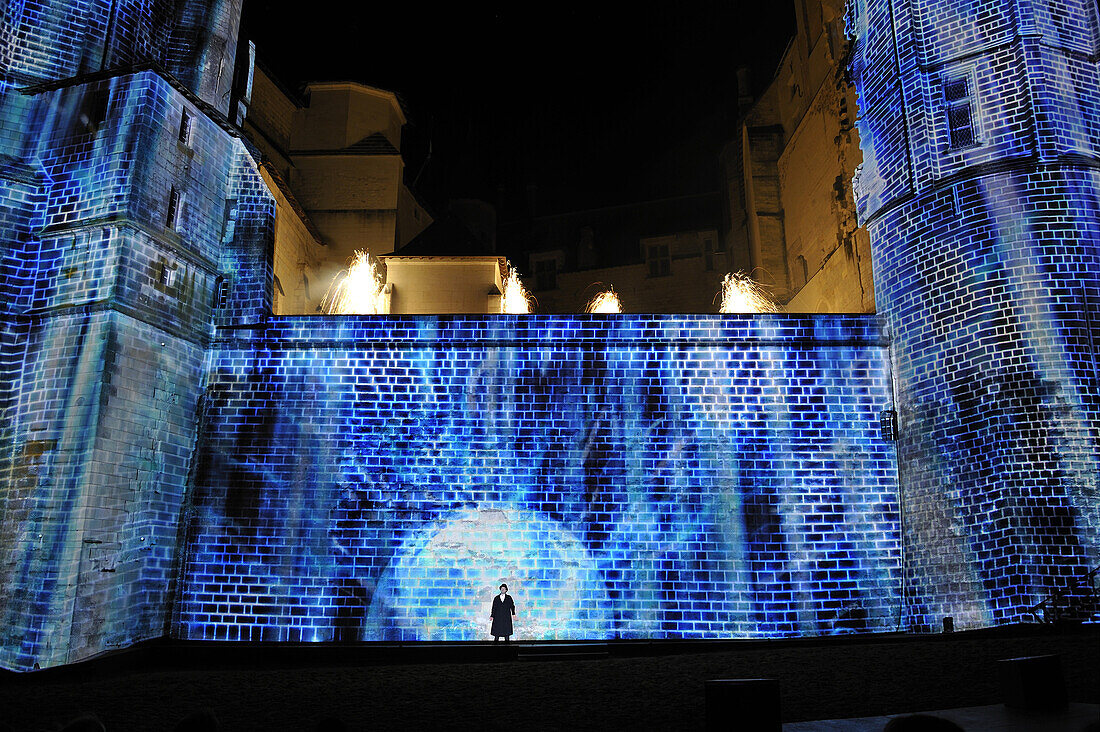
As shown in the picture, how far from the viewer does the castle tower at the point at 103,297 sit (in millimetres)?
10820

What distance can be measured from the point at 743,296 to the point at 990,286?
70.2ft

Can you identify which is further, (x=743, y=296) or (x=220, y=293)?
(x=743, y=296)

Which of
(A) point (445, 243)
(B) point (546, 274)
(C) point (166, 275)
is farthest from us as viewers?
(B) point (546, 274)

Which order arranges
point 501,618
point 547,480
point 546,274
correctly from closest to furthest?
1. point 501,618
2. point 547,480
3. point 546,274

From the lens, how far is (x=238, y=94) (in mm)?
17500

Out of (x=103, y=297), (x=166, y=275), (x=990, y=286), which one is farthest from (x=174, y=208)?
(x=990, y=286)

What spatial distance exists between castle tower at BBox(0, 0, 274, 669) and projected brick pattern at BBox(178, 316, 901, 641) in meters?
0.93

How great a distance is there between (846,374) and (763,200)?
60.6 feet

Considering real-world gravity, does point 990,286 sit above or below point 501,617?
above

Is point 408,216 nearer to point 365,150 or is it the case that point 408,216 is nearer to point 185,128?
point 365,150

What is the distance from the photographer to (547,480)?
1259 cm

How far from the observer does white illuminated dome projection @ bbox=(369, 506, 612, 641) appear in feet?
39.1

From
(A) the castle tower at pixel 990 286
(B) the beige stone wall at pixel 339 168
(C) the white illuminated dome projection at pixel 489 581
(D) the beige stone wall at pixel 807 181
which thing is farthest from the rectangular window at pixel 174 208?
(D) the beige stone wall at pixel 807 181

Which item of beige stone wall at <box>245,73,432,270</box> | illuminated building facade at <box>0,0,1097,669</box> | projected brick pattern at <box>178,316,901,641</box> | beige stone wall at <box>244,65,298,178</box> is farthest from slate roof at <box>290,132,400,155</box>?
projected brick pattern at <box>178,316,901,641</box>
